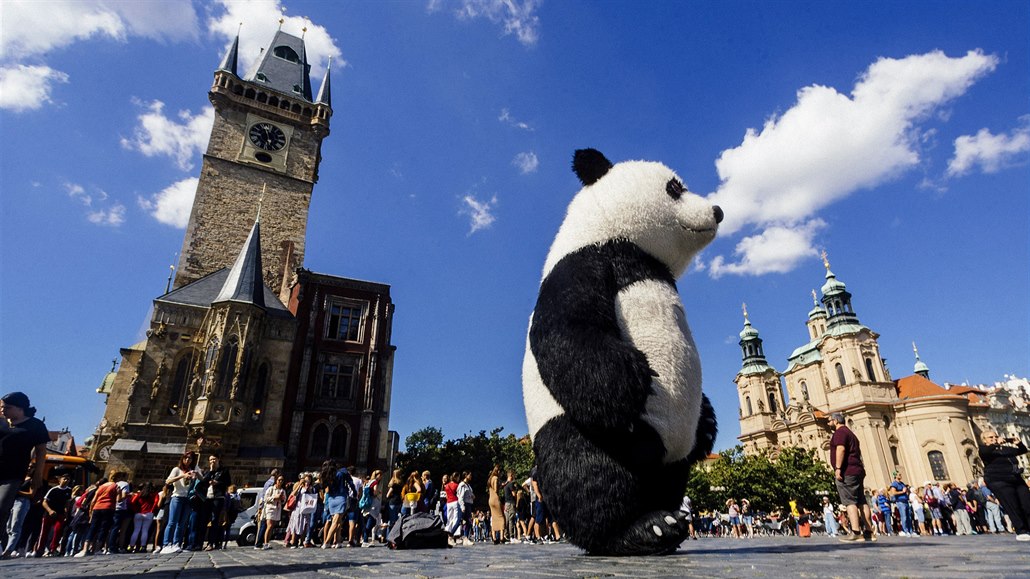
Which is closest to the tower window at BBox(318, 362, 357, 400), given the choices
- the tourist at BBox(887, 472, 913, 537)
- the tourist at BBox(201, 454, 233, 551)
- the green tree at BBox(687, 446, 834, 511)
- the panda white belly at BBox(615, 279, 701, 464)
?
the tourist at BBox(201, 454, 233, 551)

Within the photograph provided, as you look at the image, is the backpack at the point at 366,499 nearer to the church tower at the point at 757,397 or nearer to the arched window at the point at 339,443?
the arched window at the point at 339,443

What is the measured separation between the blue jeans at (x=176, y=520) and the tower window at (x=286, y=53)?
36.0m

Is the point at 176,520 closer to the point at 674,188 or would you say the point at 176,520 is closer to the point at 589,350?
the point at 589,350

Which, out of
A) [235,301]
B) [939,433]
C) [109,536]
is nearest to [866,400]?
[939,433]

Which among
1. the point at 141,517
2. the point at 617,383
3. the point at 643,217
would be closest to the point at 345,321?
the point at 141,517

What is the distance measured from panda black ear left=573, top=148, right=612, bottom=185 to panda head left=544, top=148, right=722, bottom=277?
0.13ft

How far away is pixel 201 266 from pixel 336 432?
37.6 ft

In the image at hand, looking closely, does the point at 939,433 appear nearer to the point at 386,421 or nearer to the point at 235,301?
the point at 386,421

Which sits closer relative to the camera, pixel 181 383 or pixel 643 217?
pixel 643 217

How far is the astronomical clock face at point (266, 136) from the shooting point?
2973cm

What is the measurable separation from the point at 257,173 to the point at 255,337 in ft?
42.0

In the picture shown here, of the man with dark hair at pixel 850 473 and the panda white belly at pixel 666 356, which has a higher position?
the panda white belly at pixel 666 356

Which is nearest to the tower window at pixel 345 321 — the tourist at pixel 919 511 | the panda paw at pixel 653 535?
the tourist at pixel 919 511

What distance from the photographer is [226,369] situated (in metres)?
18.9
